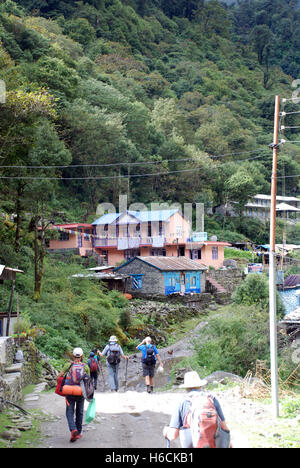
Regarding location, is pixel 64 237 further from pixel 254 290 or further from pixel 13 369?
pixel 13 369

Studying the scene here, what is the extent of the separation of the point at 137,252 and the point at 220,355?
2464 centimetres

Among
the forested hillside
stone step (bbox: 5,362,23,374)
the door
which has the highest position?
the forested hillside

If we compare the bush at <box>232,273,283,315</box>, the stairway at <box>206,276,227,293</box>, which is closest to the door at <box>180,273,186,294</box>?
the stairway at <box>206,276,227,293</box>

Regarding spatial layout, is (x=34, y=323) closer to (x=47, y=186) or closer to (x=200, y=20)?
(x=47, y=186)

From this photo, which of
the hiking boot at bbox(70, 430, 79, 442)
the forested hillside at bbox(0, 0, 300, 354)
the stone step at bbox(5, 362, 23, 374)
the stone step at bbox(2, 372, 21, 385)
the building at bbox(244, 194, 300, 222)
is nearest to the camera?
the hiking boot at bbox(70, 430, 79, 442)

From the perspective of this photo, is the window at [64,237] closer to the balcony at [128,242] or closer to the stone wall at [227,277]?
the balcony at [128,242]

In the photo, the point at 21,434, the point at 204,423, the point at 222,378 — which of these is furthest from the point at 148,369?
the point at 204,423

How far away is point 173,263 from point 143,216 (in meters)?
6.31

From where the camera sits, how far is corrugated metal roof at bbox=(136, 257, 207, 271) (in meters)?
34.5

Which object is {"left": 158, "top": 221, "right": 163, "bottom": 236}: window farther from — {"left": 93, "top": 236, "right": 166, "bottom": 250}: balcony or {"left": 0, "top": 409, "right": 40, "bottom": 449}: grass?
{"left": 0, "top": 409, "right": 40, "bottom": 449}: grass

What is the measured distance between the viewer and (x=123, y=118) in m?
46.8

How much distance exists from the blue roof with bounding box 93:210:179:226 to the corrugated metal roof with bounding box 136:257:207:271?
12.8 ft

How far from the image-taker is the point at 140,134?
50.1m
